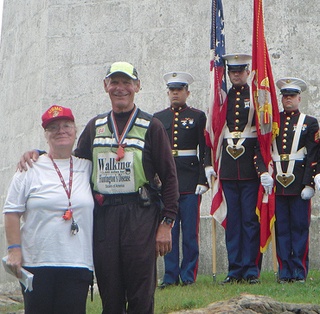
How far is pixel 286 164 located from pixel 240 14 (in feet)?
8.00

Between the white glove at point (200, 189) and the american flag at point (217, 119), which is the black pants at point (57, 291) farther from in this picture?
the american flag at point (217, 119)

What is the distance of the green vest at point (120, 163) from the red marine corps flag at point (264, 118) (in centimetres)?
283

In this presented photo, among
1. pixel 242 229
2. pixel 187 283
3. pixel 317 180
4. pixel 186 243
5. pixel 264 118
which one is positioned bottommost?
pixel 187 283

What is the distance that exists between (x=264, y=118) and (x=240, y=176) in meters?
0.53

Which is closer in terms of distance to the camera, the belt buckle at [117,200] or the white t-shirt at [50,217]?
the white t-shirt at [50,217]

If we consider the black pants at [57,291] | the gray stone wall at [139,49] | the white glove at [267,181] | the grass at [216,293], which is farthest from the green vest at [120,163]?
the gray stone wall at [139,49]

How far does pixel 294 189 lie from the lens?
8.03m

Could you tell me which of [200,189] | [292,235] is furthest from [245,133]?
[292,235]

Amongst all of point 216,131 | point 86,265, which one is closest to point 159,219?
point 86,265

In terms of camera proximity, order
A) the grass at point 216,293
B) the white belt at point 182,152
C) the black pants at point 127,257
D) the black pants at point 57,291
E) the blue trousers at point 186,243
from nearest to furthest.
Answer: the black pants at point 57,291
the black pants at point 127,257
the grass at point 216,293
the blue trousers at point 186,243
the white belt at point 182,152

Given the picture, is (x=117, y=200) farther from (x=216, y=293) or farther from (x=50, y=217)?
(x=216, y=293)

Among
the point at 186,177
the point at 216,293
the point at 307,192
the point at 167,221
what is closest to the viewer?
the point at 167,221

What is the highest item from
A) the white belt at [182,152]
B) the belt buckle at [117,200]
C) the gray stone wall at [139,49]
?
the gray stone wall at [139,49]

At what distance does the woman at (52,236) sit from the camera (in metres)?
5.00
